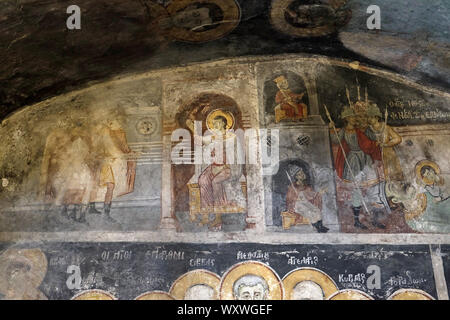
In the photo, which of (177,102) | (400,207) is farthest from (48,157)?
(400,207)

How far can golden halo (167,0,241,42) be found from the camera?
242 inches

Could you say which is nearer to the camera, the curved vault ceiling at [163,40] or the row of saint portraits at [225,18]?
the curved vault ceiling at [163,40]

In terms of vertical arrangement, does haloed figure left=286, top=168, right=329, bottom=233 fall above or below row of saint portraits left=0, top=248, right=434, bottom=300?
above

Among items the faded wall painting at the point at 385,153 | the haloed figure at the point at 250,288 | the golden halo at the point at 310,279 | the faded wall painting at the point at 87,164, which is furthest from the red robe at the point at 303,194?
the faded wall painting at the point at 87,164

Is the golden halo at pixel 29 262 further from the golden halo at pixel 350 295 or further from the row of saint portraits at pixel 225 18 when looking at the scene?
the golden halo at pixel 350 295

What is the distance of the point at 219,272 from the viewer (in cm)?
661

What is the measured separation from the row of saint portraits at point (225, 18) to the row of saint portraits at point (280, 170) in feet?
3.11

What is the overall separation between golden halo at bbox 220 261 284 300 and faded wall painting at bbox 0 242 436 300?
0.5 inches

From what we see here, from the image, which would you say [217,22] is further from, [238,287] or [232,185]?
[238,287]

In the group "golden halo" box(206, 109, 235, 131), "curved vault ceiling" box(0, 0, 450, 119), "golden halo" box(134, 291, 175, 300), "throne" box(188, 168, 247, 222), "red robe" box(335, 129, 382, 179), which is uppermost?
"curved vault ceiling" box(0, 0, 450, 119)

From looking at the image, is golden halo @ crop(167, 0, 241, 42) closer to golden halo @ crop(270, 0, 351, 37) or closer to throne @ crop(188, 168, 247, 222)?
golden halo @ crop(270, 0, 351, 37)

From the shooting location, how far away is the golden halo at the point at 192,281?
6535 mm

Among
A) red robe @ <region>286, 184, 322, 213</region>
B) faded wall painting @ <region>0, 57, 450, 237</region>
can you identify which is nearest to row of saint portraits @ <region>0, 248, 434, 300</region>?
faded wall painting @ <region>0, 57, 450, 237</region>

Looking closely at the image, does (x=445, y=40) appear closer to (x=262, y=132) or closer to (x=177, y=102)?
(x=262, y=132)
